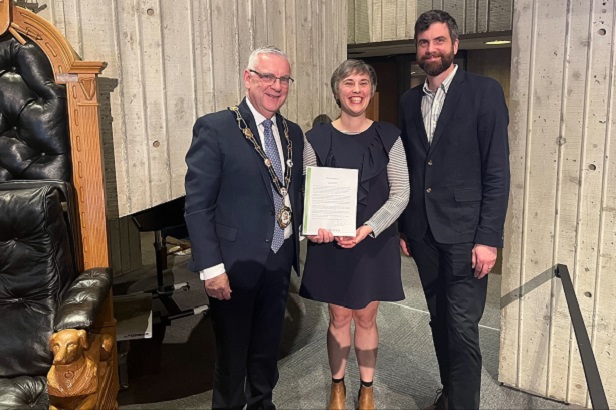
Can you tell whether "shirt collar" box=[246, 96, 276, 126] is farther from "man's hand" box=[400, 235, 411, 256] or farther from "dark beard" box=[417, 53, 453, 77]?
"man's hand" box=[400, 235, 411, 256]

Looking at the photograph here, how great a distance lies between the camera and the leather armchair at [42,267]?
67.2 inches

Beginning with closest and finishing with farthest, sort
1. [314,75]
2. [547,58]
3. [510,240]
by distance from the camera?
[547,58]
[510,240]
[314,75]

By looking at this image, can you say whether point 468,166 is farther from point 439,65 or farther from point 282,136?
point 282,136

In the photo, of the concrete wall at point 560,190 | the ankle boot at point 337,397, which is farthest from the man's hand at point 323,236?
the concrete wall at point 560,190

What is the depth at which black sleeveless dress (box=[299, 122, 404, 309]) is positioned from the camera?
7.30ft

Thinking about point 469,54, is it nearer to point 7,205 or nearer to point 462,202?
point 462,202

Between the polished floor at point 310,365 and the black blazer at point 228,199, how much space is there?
1.01 meters

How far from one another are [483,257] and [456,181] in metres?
0.32

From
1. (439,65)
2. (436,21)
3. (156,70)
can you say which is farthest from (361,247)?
(156,70)

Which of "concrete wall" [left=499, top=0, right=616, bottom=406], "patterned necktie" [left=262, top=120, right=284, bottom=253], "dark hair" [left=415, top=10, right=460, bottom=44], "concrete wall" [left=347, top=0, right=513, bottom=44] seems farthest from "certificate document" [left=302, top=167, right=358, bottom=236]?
"concrete wall" [left=347, top=0, right=513, bottom=44]

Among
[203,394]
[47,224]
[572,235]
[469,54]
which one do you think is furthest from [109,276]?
[469,54]

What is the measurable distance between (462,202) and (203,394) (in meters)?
1.64

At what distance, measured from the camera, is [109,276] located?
2.15 metres

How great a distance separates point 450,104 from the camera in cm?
216
